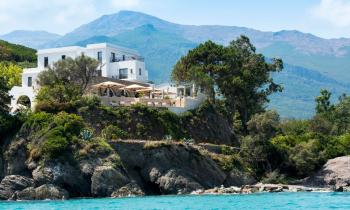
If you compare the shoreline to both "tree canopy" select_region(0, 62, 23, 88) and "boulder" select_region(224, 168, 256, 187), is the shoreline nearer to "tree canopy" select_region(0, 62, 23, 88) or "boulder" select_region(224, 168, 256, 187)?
"boulder" select_region(224, 168, 256, 187)

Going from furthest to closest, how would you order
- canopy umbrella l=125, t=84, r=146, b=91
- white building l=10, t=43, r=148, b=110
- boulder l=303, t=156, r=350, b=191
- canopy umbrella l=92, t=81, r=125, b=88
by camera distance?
white building l=10, t=43, r=148, b=110 → canopy umbrella l=125, t=84, r=146, b=91 → canopy umbrella l=92, t=81, r=125, b=88 → boulder l=303, t=156, r=350, b=191

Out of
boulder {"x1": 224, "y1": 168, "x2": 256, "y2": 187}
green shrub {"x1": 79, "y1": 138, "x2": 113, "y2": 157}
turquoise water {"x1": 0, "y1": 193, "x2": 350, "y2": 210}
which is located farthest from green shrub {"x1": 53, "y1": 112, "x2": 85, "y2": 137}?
boulder {"x1": 224, "y1": 168, "x2": 256, "y2": 187}

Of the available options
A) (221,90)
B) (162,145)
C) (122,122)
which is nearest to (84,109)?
(122,122)

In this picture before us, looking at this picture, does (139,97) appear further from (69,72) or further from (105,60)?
(105,60)

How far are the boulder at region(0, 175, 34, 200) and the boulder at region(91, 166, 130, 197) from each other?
573 cm

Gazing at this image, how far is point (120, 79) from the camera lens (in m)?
93.8

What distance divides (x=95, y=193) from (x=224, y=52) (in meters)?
30.3

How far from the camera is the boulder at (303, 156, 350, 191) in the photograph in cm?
7694

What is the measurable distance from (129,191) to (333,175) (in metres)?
25.0

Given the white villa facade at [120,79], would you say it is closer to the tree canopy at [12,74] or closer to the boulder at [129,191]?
the tree canopy at [12,74]

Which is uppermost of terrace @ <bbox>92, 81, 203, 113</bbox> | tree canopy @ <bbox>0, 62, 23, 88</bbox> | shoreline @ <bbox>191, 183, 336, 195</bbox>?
tree canopy @ <bbox>0, 62, 23, 88</bbox>

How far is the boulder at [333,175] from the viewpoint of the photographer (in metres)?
76.9

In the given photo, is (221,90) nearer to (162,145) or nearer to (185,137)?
(185,137)

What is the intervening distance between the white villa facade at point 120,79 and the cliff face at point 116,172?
35.6 feet
